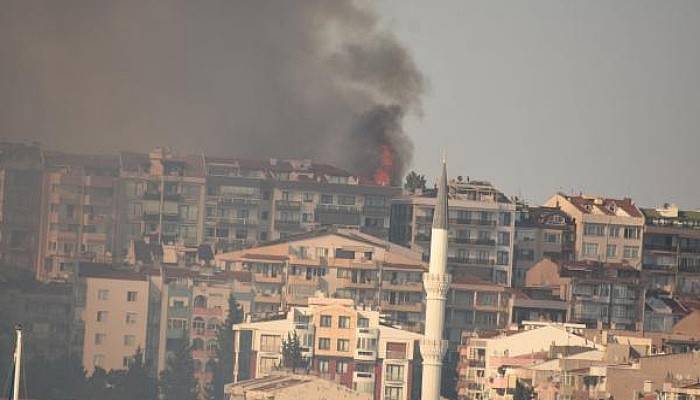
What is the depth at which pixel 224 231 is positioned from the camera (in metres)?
147

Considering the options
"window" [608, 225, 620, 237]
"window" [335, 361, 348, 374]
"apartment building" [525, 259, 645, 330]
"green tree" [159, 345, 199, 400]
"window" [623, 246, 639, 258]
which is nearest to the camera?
"green tree" [159, 345, 199, 400]

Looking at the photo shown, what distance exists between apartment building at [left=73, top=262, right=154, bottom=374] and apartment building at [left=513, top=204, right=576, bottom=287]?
1681 centimetres

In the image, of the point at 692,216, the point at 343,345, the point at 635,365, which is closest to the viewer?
the point at 635,365

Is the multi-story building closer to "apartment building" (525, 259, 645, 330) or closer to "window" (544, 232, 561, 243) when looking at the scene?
"window" (544, 232, 561, 243)

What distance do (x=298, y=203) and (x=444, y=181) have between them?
1437cm

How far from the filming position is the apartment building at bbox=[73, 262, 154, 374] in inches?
5211

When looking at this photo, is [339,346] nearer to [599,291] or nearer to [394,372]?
[394,372]

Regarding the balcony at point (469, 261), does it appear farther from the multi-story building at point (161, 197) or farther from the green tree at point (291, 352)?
the green tree at point (291, 352)

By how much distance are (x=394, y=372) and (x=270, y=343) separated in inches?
164

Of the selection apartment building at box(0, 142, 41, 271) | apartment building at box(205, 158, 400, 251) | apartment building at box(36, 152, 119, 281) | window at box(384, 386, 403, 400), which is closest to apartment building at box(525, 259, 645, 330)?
apartment building at box(205, 158, 400, 251)

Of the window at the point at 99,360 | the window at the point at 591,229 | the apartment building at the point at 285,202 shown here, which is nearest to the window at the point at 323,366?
the window at the point at 99,360

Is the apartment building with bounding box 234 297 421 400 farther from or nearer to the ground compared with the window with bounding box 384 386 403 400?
farther from the ground

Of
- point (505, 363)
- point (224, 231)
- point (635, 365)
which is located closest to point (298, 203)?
point (224, 231)

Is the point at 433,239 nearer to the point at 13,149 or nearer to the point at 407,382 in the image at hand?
the point at 407,382
